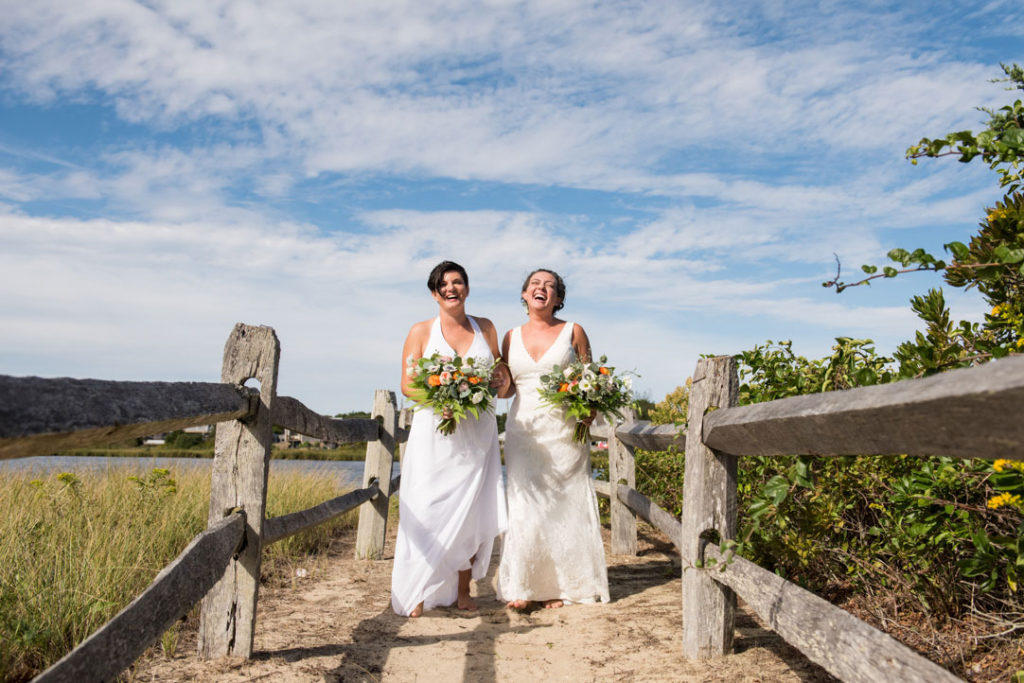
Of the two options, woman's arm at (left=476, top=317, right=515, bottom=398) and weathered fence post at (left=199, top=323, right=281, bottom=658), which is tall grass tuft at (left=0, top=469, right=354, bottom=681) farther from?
woman's arm at (left=476, top=317, right=515, bottom=398)

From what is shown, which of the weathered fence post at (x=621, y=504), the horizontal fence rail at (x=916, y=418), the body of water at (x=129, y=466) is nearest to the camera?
the horizontal fence rail at (x=916, y=418)

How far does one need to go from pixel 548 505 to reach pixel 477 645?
4.52ft

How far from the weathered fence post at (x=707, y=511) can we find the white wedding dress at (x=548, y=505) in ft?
5.58

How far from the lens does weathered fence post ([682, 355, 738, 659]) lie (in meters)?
3.93

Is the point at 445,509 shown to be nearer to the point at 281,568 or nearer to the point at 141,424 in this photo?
the point at 281,568

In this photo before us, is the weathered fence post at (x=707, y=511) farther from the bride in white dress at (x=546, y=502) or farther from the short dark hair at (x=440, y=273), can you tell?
→ the short dark hair at (x=440, y=273)

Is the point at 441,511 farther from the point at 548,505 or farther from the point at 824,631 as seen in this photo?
the point at 824,631

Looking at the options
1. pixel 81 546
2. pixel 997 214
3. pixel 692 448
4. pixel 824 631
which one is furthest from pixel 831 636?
pixel 81 546

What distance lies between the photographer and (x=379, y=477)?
26.6 feet

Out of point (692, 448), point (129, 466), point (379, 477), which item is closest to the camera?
point (692, 448)

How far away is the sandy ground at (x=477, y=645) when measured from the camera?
393 cm

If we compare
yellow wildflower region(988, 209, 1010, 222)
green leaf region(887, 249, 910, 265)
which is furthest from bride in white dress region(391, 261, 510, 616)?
green leaf region(887, 249, 910, 265)

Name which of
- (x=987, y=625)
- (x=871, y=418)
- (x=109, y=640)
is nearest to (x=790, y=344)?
(x=987, y=625)

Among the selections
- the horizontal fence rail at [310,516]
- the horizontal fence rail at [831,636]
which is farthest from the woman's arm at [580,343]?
the horizontal fence rail at [831,636]
